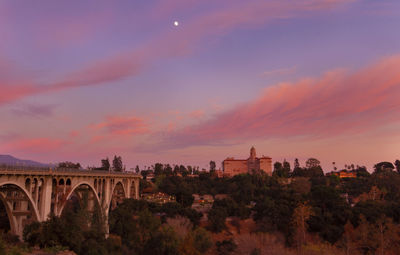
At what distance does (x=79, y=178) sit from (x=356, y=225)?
56.5 meters

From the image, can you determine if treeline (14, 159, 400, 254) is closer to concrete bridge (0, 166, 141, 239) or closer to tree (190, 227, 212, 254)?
tree (190, 227, 212, 254)

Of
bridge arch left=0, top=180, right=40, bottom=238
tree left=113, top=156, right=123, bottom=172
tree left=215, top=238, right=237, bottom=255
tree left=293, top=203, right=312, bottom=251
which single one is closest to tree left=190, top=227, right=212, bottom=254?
tree left=215, top=238, right=237, bottom=255

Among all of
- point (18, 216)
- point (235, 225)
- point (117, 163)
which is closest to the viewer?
point (18, 216)

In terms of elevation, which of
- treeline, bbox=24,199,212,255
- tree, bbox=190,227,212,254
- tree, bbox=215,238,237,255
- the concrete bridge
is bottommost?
tree, bbox=215,238,237,255

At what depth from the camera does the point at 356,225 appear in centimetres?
6581

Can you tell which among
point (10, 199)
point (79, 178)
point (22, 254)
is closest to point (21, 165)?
point (10, 199)

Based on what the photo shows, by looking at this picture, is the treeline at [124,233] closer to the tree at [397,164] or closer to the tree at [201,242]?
the tree at [201,242]

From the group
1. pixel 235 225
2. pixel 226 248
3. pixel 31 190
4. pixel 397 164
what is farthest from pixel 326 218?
pixel 397 164

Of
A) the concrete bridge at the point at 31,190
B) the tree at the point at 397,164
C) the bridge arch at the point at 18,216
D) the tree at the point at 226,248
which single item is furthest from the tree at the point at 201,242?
the tree at the point at 397,164

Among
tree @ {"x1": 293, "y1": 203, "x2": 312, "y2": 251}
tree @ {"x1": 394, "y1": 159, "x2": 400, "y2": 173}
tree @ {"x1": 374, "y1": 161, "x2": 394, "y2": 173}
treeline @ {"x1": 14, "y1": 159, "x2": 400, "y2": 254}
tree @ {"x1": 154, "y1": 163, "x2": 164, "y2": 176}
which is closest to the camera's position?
treeline @ {"x1": 14, "y1": 159, "x2": 400, "y2": 254}

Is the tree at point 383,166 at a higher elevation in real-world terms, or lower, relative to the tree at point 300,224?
higher

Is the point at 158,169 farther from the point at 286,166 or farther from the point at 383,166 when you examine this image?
the point at 383,166

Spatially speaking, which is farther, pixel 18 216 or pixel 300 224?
pixel 300 224

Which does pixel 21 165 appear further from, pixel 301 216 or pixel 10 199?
pixel 301 216
